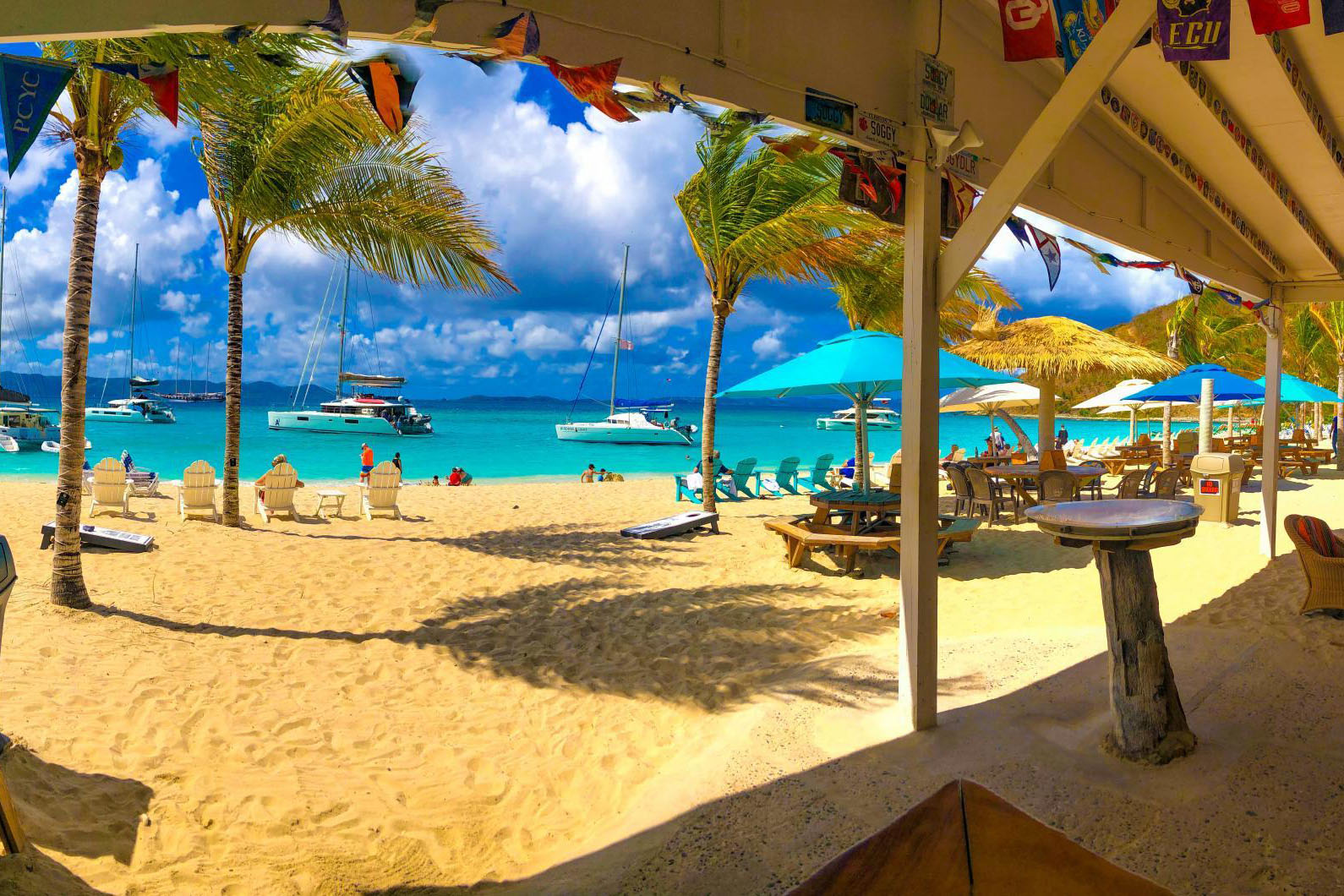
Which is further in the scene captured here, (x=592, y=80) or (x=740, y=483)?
(x=740, y=483)

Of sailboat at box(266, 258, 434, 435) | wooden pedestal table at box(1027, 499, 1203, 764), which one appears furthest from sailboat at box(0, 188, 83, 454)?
wooden pedestal table at box(1027, 499, 1203, 764)

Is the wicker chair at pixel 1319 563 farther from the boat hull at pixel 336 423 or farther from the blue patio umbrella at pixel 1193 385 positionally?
the boat hull at pixel 336 423

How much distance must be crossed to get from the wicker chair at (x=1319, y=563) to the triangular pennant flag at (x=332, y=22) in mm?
5852

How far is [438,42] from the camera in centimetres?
252

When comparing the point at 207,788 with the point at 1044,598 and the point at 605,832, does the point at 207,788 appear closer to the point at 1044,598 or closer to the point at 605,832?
the point at 605,832

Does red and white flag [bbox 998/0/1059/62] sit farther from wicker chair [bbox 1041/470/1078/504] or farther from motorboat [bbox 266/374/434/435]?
motorboat [bbox 266/374/434/435]

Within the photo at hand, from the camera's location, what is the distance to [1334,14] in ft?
7.25

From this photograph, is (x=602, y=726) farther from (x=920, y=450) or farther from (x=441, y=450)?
(x=441, y=450)

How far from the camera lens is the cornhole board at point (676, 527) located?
9.45m

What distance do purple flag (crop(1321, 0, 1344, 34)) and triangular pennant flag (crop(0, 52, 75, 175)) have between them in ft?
11.8

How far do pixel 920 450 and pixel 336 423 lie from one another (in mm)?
52330

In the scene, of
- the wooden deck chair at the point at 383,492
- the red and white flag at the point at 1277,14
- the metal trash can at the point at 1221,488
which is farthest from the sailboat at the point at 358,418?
the red and white flag at the point at 1277,14

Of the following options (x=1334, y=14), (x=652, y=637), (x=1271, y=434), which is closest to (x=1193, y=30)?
(x=1334, y=14)

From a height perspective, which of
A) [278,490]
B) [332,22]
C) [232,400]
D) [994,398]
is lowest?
[278,490]
